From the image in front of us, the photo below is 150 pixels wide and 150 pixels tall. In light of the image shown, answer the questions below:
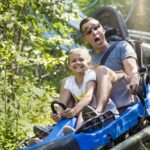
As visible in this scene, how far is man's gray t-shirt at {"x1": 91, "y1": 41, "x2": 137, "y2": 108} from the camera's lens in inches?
155

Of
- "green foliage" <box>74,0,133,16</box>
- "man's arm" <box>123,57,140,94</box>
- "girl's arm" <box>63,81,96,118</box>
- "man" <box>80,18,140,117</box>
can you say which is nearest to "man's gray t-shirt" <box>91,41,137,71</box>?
"man" <box>80,18,140,117</box>

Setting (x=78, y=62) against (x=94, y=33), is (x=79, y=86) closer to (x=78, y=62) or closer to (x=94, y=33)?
(x=78, y=62)

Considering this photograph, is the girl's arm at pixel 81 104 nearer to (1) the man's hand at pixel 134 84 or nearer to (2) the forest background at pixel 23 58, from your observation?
(1) the man's hand at pixel 134 84

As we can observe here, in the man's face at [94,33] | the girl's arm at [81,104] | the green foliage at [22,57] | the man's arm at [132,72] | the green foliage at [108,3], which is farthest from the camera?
the green foliage at [108,3]

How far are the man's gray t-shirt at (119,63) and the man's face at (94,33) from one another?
117 mm

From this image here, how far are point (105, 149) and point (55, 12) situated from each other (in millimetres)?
2059

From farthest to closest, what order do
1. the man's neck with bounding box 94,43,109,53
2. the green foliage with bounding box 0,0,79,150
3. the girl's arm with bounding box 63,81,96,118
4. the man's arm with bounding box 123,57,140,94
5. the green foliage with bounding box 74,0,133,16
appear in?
the green foliage with bounding box 74,0,133,16 < the green foliage with bounding box 0,0,79,150 < the man's neck with bounding box 94,43,109,53 < the man's arm with bounding box 123,57,140,94 < the girl's arm with bounding box 63,81,96,118

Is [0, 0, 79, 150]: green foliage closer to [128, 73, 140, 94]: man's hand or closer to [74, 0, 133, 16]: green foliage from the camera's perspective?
[128, 73, 140, 94]: man's hand

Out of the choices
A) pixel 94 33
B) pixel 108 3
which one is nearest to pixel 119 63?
pixel 94 33

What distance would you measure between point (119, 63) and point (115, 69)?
0.07 m

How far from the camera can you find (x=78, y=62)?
12.2ft

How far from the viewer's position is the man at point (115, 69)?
11.9ft

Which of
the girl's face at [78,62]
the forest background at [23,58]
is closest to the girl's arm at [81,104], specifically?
the girl's face at [78,62]

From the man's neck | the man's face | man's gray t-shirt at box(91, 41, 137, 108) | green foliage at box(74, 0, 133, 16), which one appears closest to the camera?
man's gray t-shirt at box(91, 41, 137, 108)
